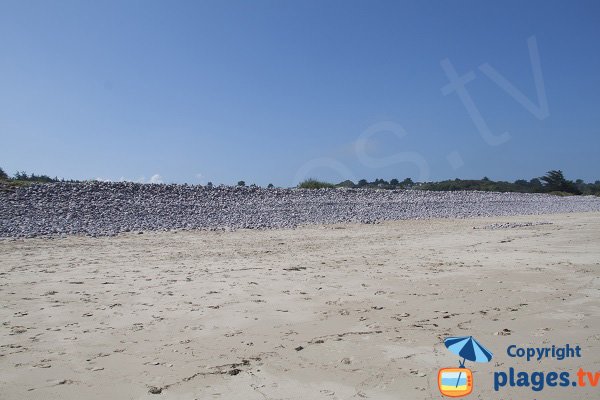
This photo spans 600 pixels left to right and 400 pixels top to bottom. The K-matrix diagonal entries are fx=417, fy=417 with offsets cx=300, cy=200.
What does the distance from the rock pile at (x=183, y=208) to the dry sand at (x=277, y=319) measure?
3.85 meters

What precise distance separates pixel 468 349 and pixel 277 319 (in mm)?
1963

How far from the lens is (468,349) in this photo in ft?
11.9

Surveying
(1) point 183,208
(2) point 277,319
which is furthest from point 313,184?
(2) point 277,319

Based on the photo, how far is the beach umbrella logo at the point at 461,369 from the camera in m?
2.96

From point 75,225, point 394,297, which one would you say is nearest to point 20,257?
point 75,225

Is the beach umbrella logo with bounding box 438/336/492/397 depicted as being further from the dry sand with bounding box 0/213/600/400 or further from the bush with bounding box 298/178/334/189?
the bush with bounding box 298/178/334/189

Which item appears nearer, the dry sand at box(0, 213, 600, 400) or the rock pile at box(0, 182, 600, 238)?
the dry sand at box(0, 213, 600, 400)

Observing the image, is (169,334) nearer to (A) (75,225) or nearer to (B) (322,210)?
(A) (75,225)

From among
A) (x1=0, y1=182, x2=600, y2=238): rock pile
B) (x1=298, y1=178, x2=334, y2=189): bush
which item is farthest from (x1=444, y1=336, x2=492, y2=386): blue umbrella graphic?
(x1=298, y1=178, x2=334, y2=189): bush

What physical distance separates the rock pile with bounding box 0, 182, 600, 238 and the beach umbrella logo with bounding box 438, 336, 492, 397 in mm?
10246

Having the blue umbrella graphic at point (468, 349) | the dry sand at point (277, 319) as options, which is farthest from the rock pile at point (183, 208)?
the blue umbrella graphic at point (468, 349)

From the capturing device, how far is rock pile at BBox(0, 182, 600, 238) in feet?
41.7

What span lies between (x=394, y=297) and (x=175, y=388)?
324cm

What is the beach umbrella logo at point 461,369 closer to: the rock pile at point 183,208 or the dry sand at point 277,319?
the dry sand at point 277,319
